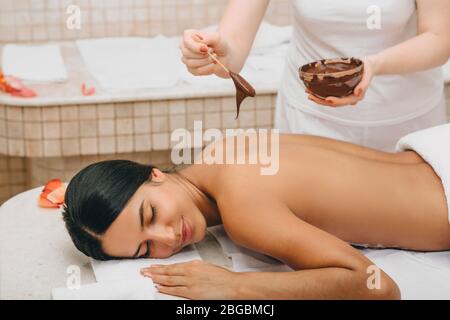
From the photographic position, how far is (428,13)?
220 centimetres

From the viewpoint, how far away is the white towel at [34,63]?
367cm

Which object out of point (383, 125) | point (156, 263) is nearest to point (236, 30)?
point (383, 125)

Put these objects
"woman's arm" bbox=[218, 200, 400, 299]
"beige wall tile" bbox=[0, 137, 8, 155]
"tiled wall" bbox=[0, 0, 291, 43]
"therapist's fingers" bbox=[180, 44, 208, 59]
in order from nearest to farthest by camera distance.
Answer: "woman's arm" bbox=[218, 200, 400, 299] < "therapist's fingers" bbox=[180, 44, 208, 59] < "beige wall tile" bbox=[0, 137, 8, 155] < "tiled wall" bbox=[0, 0, 291, 43]

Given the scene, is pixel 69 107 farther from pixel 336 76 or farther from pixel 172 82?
pixel 336 76

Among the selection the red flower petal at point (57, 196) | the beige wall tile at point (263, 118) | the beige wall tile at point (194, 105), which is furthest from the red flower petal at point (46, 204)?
the beige wall tile at point (263, 118)

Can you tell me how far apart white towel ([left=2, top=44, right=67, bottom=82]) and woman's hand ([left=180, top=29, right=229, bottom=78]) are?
1.58m

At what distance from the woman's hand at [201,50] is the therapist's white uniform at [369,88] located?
301 millimetres

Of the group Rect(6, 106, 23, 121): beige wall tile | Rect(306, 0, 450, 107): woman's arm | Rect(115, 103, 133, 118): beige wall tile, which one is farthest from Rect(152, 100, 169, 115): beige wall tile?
Rect(306, 0, 450, 107): woman's arm

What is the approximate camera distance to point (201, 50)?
7.05 feet

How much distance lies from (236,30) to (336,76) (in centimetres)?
45

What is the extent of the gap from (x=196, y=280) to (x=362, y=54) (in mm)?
960

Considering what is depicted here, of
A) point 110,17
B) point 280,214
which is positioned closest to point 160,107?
point 110,17

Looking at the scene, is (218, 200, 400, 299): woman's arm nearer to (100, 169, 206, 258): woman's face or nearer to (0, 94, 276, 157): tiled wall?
(100, 169, 206, 258): woman's face

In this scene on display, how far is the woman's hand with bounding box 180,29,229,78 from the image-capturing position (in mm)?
2145
